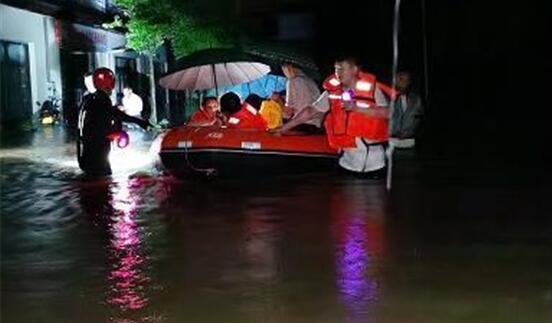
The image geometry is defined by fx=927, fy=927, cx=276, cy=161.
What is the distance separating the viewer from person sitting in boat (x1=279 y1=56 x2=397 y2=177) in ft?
37.9

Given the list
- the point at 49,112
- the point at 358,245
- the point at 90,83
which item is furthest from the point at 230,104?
the point at 49,112

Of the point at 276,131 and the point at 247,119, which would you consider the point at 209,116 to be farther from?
the point at 276,131

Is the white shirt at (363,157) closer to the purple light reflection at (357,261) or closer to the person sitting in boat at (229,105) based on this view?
the person sitting in boat at (229,105)

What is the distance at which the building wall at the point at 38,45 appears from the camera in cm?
2778

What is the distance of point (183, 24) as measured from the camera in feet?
79.0

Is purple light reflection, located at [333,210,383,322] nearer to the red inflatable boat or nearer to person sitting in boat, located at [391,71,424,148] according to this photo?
the red inflatable boat

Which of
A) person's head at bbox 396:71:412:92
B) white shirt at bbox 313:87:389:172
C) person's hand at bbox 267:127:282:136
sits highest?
person's head at bbox 396:71:412:92

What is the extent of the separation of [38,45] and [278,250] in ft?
78.2

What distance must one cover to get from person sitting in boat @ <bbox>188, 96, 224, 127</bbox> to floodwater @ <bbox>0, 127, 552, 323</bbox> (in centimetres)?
115

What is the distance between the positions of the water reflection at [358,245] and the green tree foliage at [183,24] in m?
13.5

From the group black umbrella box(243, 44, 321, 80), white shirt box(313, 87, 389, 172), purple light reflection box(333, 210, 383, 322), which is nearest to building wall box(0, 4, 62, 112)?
black umbrella box(243, 44, 321, 80)

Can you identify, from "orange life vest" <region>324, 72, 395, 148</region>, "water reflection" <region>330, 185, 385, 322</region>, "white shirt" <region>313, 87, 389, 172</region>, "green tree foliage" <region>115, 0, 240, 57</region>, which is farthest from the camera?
"green tree foliage" <region>115, 0, 240, 57</region>

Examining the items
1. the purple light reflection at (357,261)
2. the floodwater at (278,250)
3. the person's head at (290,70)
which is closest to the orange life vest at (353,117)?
the floodwater at (278,250)

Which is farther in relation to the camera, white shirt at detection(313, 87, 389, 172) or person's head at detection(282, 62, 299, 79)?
person's head at detection(282, 62, 299, 79)
